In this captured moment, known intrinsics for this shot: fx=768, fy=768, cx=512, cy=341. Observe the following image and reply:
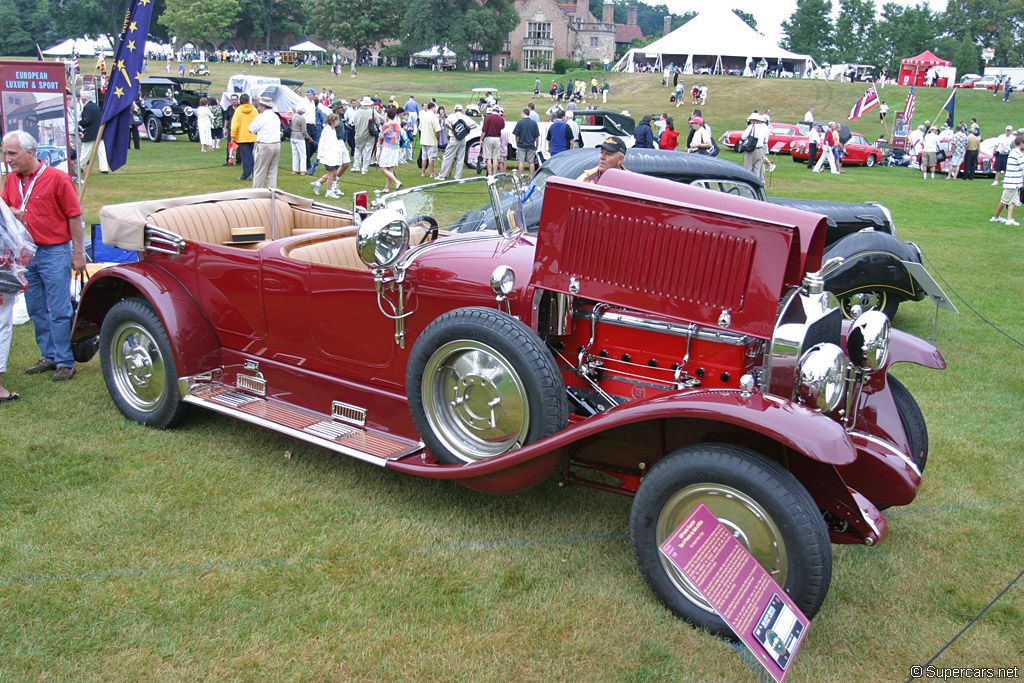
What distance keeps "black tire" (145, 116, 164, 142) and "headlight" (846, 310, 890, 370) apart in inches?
928

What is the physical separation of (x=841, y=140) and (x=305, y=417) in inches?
1013

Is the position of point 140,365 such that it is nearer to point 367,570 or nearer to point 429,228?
point 429,228

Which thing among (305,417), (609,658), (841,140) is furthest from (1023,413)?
(841,140)

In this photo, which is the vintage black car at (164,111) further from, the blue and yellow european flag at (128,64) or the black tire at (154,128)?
the blue and yellow european flag at (128,64)

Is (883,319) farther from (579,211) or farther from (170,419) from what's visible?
(170,419)

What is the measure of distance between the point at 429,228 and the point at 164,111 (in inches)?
868

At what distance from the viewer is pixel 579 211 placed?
3436 millimetres

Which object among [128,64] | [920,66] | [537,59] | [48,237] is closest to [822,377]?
[48,237]

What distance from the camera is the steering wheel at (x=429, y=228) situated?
4345 mm

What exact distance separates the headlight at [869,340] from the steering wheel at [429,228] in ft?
7.43

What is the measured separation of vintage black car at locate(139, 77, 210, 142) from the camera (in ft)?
74.9

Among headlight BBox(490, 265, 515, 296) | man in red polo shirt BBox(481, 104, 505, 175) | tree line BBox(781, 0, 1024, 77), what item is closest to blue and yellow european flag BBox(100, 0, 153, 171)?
headlight BBox(490, 265, 515, 296)

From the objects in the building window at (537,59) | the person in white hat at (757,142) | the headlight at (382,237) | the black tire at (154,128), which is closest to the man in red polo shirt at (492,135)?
the person in white hat at (757,142)

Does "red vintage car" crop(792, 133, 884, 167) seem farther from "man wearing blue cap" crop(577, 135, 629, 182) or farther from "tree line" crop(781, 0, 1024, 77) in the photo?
"tree line" crop(781, 0, 1024, 77)
